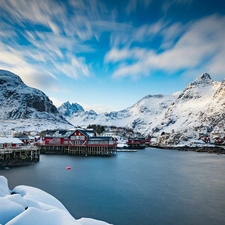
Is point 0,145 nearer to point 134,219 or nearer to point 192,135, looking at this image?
Answer: point 134,219

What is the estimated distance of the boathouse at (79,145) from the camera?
67.4 m

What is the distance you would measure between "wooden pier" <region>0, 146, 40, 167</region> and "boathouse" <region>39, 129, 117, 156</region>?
66.4 ft

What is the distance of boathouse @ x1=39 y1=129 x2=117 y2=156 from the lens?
67.4 metres

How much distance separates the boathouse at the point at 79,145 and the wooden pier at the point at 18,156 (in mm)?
20246

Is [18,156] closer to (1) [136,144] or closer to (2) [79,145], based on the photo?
(2) [79,145]

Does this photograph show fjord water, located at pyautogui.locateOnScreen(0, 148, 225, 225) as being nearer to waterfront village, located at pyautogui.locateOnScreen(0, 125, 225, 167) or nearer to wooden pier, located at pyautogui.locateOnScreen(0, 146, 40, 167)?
wooden pier, located at pyautogui.locateOnScreen(0, 146, 40, 167)

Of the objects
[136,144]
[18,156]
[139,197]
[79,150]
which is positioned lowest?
[139,197]

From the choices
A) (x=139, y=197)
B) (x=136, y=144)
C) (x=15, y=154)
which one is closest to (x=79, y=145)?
(x=15, y=154)

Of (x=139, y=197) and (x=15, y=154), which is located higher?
(x=15, y=154)

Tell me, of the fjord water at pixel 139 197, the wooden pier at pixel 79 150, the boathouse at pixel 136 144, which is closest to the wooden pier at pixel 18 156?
the fjord water at pixel 139 197

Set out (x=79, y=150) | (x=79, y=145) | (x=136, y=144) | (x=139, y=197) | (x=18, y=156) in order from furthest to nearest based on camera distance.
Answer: (x=136, y=144) < (x=79, y=145) < (x=79, y=150) < (x=18, y=156) < (x=139, y=197)

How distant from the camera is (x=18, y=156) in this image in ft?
146

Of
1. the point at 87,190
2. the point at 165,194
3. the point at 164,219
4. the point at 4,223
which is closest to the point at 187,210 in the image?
the point at 164,219

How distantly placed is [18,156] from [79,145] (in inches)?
1005
